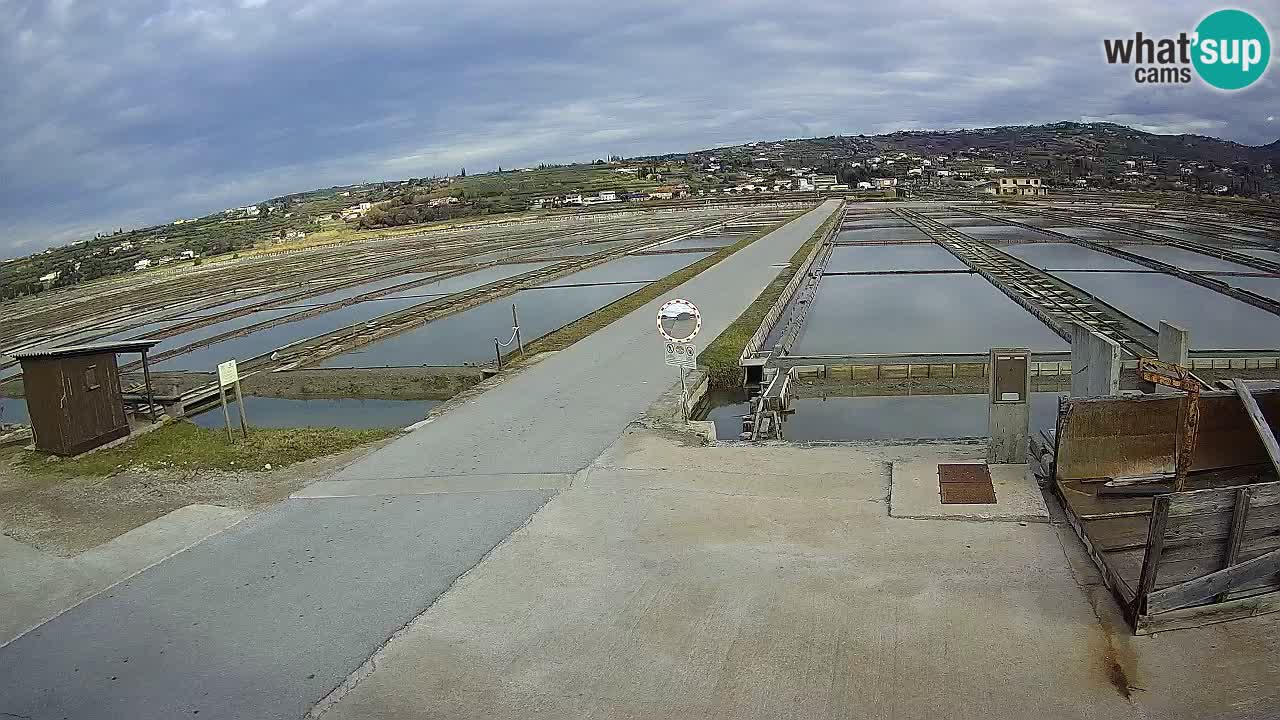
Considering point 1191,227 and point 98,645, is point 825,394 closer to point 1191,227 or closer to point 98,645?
point 98,645

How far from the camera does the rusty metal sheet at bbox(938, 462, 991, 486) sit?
7086 mm

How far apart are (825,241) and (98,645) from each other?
126ft

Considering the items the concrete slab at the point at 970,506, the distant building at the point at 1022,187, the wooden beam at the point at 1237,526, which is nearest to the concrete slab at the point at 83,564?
the concrete slab at the point at 970,506

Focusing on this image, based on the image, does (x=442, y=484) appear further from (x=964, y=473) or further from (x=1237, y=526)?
(x=1237, y=526)

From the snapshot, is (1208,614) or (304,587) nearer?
(1208,614)

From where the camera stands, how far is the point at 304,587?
6.17 m

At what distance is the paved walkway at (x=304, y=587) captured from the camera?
16.3 ft

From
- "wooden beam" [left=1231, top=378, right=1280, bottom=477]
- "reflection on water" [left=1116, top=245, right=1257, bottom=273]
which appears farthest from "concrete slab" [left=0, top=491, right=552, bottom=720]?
"reflection on water" [left=1116, top=245, right=1257, bottom=273]

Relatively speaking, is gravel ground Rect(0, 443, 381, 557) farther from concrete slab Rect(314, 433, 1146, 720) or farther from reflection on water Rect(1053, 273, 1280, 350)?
reflection on water Rect(1053, 273, 1280, 350)

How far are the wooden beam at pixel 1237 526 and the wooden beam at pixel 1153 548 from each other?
0.42 metres

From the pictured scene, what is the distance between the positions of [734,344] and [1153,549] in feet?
37.3

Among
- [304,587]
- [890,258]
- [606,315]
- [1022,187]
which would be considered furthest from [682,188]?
[304,587]

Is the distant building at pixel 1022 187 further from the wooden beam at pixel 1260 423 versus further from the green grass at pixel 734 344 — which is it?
the wooden beam at pixel 1260 423

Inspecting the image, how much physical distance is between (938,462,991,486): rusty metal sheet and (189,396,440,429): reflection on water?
922 cm
